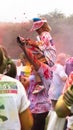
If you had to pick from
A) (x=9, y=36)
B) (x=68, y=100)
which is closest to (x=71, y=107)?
(x=68, y=100)

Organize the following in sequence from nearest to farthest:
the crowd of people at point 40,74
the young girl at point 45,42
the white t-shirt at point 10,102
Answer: the white t-shirt at point 10,102 → the crowd of people at point 40,74 → the young girl at point 45,42

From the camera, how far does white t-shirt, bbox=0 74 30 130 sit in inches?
149

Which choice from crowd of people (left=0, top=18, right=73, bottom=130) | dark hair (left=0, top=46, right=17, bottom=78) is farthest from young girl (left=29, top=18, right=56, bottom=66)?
dark hair (left=0, top=46, right=17, bottom=78)

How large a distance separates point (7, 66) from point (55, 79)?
5.81 feet

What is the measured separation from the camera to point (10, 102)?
3.79 m

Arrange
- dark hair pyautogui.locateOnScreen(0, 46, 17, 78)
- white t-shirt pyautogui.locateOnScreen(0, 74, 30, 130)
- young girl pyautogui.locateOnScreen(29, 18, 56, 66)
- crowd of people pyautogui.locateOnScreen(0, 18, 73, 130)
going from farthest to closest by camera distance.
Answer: young girl pyautogui.locateOnScreen(29, 18, 56, 66) → crowd of people pyautogui.locateOnScreen(0, 18, 73, 130) → dark hair pyautogui.locateOnScreen(0, 46, 17, 78) → white t-shirt pyautogui.locateOnScreen(0, 74, 30, 130)

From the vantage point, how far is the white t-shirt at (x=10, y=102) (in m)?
3.78

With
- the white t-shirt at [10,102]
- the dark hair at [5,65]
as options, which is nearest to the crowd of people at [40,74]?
the dark hair at [5,65]

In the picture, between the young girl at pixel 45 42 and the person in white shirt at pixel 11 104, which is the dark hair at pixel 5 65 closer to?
the person in white shirt at pixel 11 104

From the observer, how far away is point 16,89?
3.83 m

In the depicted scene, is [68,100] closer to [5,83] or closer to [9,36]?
[5,83]

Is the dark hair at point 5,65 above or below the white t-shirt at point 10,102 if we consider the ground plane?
above

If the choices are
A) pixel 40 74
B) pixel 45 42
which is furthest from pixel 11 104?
pixel 45 42

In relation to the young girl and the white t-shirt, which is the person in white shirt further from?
the young girl
